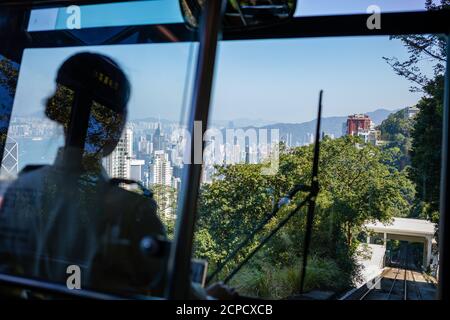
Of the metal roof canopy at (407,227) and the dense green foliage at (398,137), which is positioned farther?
the dense green foliage at (398,137)

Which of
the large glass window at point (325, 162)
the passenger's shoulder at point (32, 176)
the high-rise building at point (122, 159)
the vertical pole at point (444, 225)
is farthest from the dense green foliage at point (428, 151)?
the passenger's shoulder at point (32, 176)

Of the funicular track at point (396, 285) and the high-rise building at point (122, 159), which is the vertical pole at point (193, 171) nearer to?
the high-rise building at point (122, 159)

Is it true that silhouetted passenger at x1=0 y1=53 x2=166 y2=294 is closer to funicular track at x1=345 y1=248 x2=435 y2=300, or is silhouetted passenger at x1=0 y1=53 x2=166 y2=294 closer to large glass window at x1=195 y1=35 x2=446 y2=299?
large glass window at x1=195 y1=35 x2=446 y2=299

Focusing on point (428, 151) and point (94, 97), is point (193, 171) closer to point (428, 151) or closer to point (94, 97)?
point (94, 97)

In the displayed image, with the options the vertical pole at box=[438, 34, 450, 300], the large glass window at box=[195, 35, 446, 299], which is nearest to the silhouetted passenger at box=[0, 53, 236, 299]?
the large glass window at box=[195, 35, 446, 299]

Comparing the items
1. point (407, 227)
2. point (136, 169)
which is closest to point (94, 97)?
point (136, 169)

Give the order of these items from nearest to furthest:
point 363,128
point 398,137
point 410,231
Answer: point 410,231, point 398,137, point 363,128

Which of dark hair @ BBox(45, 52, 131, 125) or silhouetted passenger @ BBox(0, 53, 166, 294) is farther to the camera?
dark hair @ BBox(45, 52, 131, 125)
